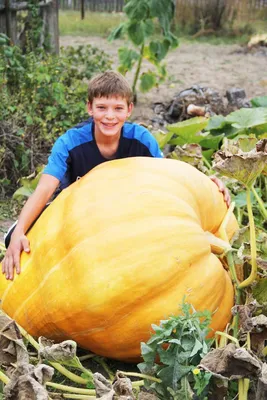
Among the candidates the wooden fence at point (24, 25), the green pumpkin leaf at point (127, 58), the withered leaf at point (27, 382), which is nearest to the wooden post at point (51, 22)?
the wooden fence at point (24, 25)

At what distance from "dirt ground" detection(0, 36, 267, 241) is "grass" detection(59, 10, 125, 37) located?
2.79 feet

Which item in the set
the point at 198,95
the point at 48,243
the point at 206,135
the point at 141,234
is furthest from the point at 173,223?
the point at 198,95

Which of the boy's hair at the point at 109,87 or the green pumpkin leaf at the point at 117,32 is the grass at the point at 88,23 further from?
the boy's hair at the point at 109,87

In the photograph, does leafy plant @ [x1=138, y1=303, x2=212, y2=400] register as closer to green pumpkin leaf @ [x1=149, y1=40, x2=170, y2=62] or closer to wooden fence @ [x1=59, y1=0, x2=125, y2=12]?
green pumpkin leaf @ [x1=149, y1=40, x2=170, y2=62]

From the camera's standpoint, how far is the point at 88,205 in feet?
7.88

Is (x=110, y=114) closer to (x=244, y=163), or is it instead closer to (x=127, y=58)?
(x=244, y=163)

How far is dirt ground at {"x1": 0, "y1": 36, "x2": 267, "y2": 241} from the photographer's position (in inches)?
278

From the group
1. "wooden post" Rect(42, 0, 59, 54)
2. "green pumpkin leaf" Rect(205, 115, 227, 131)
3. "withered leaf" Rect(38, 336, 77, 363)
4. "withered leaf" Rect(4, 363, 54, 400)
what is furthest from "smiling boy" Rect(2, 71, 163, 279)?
"wooden post" Rect(42, 0, 59, 54)

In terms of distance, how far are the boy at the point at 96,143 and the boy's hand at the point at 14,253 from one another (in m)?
0.08

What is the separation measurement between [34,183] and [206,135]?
3.87 ft

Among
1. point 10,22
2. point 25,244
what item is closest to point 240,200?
point 25,244

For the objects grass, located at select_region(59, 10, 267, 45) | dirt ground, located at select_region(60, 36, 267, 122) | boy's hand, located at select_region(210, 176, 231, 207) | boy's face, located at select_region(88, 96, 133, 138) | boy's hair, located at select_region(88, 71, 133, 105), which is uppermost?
boy's hair, located at select_region(88, 71, 133, 105)

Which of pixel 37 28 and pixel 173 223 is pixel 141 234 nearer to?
pixel 173 223

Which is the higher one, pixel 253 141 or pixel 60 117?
pixel 253 141
